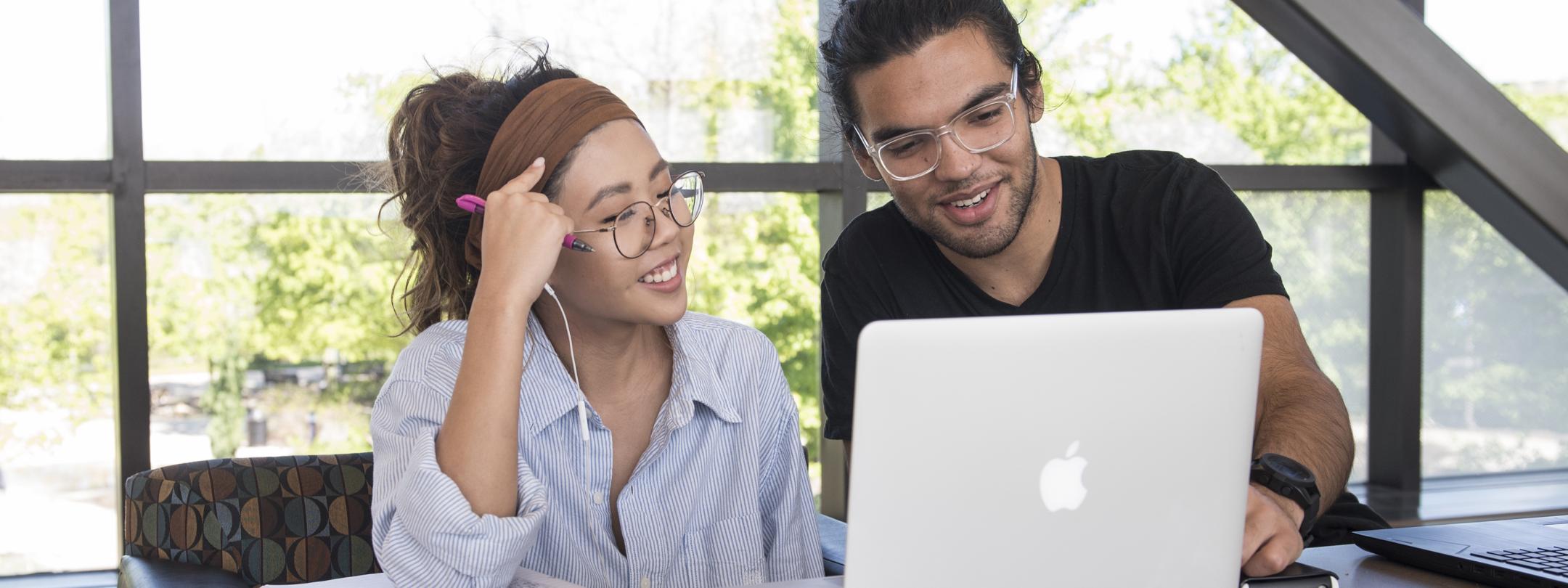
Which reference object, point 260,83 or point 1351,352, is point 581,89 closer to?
point 260,83

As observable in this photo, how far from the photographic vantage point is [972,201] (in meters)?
1.96

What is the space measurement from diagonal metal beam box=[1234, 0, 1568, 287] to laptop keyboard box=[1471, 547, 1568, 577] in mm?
2257

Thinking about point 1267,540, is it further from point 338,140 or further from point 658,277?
point 338,140

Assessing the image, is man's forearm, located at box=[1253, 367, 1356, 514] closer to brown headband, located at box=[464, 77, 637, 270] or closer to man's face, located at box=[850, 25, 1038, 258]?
man's face, located at box=[850, 25, 1038, 258]

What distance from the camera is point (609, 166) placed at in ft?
5.60

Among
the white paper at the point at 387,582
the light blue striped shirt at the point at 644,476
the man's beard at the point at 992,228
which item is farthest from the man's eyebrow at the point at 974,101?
the white paper at the point at 387,582

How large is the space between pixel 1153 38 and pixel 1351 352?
1.23m

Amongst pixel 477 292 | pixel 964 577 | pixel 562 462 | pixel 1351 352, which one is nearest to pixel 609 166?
pixel 477 292

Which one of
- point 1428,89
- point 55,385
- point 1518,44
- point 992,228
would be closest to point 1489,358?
point 1518,44

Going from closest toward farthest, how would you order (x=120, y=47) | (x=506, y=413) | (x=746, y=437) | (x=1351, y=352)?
(x=506, y=413) → (x=746, y=437) → (x=120, y=47) → (x=1351, y=352)

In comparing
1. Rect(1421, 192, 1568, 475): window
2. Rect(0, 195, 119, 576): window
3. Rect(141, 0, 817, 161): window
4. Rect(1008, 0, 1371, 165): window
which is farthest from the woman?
Rect(1421, 192, 1568, 475): window

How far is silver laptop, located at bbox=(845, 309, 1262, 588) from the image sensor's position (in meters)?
0.96

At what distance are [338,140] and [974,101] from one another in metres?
1.84

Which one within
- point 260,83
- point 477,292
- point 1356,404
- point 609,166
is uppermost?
point 260,83
